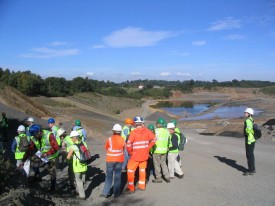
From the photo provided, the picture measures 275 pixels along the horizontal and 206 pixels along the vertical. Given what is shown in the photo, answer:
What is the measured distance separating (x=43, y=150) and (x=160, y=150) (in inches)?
120

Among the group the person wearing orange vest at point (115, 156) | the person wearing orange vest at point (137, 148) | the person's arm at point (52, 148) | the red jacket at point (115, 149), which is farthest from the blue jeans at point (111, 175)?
the person's arm at point (52, 148)

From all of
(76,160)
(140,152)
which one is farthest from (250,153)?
(76,160)

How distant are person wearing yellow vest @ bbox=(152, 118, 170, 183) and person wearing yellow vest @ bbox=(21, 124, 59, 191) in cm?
264

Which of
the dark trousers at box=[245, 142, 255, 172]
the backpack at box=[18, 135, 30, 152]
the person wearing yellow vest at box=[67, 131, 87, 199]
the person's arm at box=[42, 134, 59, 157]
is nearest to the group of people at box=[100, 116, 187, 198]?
the person wearing yellow vest at box=[67, 131, 87, 199]

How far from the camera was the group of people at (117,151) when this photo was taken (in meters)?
8.02

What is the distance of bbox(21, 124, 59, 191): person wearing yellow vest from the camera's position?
27.3 ft

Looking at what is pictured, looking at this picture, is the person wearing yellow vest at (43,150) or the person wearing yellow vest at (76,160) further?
the person wearing yellow vest at (43,150)

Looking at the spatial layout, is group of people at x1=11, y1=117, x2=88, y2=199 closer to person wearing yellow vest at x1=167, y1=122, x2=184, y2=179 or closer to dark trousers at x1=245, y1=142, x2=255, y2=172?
person wearing yellow vest at x1=167, y1=122, x2=184, y2=179

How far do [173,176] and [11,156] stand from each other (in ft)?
21.9

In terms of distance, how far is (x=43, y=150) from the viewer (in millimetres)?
8461

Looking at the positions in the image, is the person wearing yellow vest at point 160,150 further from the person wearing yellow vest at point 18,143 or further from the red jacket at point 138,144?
the person wearing yellow vest at point 18,143

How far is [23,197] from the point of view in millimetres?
6570

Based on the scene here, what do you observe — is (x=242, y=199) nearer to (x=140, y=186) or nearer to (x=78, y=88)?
(x=140, y=186)

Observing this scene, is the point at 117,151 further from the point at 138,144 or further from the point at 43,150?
the point at 43,150
